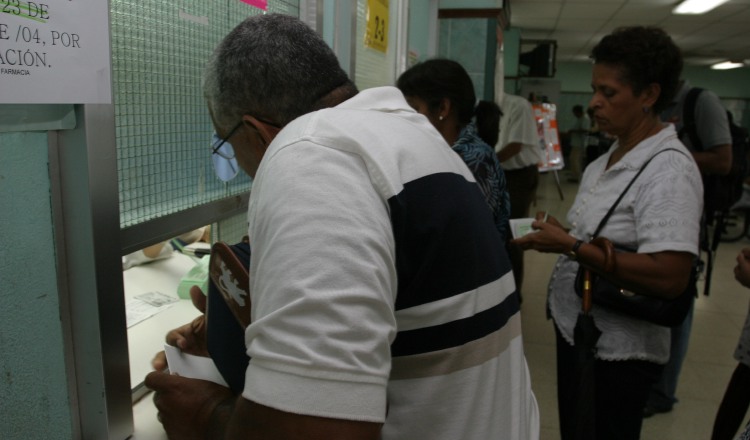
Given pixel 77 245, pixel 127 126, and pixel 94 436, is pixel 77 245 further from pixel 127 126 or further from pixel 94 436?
pixel 94 436

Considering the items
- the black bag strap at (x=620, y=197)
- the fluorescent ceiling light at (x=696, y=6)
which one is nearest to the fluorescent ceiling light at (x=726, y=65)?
the fluorescent ceiling light at (x=696, y=6)

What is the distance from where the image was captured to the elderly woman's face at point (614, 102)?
1615 millimetres

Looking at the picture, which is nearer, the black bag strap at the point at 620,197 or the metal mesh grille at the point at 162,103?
the metal mesh grille at the point at 162,103

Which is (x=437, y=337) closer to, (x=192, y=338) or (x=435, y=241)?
(x=435, y=241)

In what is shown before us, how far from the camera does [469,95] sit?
7.23ft

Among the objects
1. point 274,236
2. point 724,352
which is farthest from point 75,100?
point 724,352

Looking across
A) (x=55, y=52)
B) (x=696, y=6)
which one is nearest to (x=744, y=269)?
(x=55, y=52)

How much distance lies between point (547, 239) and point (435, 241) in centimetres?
104

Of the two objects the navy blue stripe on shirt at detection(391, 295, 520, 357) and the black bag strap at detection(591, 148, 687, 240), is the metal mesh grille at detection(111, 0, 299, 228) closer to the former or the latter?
the navy blue stripe on shirt at detection(391, 295, 520, 357)

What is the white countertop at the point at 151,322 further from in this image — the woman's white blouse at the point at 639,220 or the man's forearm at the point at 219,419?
the woman's white blouse at the point at 639,220

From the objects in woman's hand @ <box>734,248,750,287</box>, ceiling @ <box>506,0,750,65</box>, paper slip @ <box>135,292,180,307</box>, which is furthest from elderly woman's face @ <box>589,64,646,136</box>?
ceiling @ <box>506,0,750,65</box>

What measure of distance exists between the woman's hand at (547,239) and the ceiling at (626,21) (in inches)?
198

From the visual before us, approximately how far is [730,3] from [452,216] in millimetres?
8839

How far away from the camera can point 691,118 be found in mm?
2635
